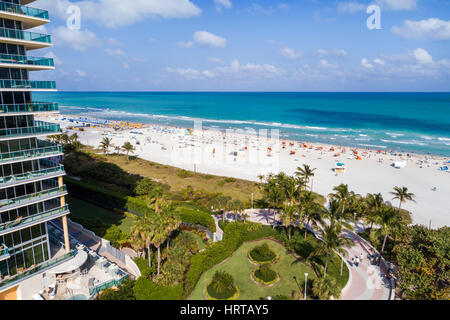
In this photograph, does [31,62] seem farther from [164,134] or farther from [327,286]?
[164,134]

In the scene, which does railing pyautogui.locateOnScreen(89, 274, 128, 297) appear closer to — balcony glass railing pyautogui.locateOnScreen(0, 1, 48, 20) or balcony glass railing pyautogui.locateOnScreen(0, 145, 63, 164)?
balcony glass railing pyautogui.locateOnScreen(0, 145, 63, 164)

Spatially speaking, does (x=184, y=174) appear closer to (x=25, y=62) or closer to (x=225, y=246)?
(x=225, y=246)

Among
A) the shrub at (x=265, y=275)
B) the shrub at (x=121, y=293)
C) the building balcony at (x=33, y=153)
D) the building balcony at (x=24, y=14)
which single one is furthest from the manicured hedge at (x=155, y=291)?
the building balcony at (x=24, y=14)

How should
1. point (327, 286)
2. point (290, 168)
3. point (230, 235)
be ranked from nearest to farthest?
point (327, 286) < point (230, 235) < point (290, 168)

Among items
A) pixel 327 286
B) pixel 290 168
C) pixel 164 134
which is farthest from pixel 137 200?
pixel 164 134

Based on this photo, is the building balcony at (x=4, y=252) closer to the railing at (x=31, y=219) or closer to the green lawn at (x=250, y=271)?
the railing at (x=31, y=219)

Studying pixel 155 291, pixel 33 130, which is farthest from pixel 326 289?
pixel 33 130
